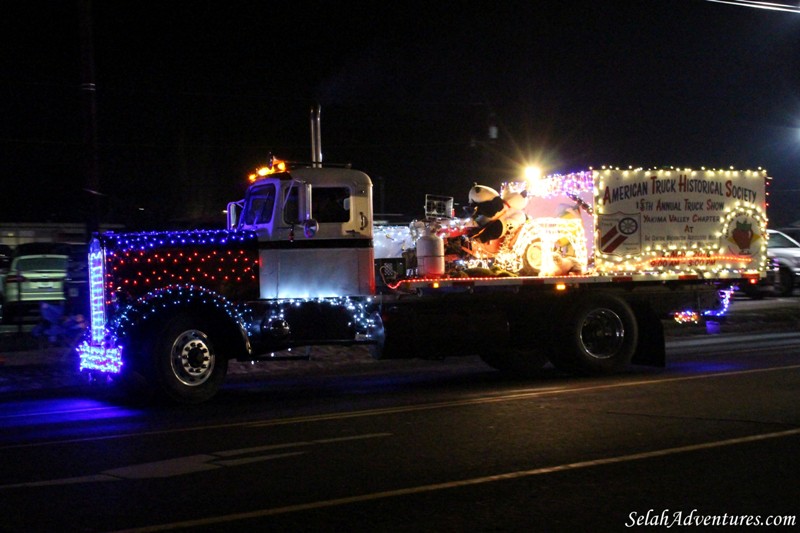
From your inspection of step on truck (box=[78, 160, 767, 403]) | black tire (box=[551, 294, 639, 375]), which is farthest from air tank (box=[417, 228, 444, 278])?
black tire (box=[551, 294, 639, 375])

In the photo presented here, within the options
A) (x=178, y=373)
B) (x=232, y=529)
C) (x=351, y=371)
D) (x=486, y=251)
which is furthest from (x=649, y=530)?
(x=351, y=371)

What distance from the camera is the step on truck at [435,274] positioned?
1230 centimetres

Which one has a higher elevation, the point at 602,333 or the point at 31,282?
the point at 31,282

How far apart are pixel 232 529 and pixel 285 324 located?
670 centimetres

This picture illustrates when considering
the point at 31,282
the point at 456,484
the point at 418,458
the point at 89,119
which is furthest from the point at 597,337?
the point at 31,282

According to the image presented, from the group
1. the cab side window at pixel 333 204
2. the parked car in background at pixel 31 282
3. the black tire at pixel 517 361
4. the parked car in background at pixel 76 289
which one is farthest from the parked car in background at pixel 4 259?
the black tire at pixel 517 361

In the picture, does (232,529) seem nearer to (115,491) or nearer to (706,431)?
(115,491)

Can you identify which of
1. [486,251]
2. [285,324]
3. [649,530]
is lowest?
[649,530]

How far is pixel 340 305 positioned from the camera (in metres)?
13.1

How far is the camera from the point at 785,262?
94.8ft

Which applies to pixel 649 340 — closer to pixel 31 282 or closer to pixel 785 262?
pixel 31 282

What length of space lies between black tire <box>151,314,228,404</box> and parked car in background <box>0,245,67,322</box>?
35.4ft

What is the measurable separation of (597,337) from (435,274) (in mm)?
2647

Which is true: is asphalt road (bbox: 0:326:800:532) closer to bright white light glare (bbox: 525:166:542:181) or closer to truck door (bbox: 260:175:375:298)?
truck door (bbox: 260:175:375:298)
